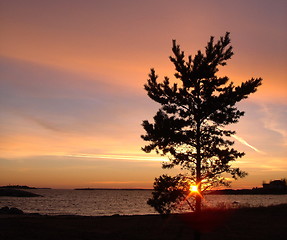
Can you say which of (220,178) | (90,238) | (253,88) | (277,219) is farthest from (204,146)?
(277,219)

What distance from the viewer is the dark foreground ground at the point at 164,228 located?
878 inches

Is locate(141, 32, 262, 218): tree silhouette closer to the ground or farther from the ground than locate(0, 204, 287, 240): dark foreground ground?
farther from the ground

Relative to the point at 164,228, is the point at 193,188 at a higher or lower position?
higher

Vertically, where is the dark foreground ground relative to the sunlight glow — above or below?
below

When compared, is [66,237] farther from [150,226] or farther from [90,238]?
[150,226]

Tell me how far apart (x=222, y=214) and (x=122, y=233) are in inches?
479

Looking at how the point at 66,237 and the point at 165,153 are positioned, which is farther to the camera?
the point at 165,153

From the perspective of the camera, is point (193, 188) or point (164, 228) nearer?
point (193, 188)

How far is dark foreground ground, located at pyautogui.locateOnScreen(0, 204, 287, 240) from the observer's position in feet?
73.2

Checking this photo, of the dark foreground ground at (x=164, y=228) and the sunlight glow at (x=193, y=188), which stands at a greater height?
the sunlight glow at (x=193, y=188)

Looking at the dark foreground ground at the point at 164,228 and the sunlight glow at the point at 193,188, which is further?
the sunlight glow at the point at 193,188

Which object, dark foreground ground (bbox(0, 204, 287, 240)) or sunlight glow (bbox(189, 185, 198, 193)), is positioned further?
sunlight glow (bbox(189, 185, 198, 193))

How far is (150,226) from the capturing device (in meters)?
27.0

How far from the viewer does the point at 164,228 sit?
84.6 ft
